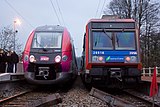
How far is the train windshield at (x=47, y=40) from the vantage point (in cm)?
1251

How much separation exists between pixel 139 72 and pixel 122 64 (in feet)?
2.21

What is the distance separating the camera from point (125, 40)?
11.9m

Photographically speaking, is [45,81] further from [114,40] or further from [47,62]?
[114,40]

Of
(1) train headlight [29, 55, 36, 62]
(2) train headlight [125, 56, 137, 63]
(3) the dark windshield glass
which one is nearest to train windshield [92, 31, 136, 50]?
(3) the dark windshield glass

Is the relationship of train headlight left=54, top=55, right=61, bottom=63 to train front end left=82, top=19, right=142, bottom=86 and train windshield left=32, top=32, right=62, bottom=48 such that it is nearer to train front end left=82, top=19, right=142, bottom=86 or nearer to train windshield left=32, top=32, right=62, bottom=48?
train windshield left=32, top=32, right=62, bottom=48

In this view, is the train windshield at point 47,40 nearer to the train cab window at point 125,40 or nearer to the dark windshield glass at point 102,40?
the dark windshield glass at point 102,40

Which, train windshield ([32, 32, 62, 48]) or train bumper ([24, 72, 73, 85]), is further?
train windshield ([32, 32, 62, 48])

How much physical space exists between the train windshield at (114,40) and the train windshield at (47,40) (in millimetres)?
1603

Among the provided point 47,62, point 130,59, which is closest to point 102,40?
point 130,59

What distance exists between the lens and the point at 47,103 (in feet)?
18.8

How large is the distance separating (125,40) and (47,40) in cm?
314

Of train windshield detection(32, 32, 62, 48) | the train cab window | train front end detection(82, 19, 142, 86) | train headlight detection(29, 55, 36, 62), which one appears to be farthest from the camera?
train windshield detection(32, 32, 62, 48)

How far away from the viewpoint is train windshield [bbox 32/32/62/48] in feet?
41.0

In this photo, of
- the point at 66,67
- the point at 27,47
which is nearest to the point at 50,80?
the point at 66,67
